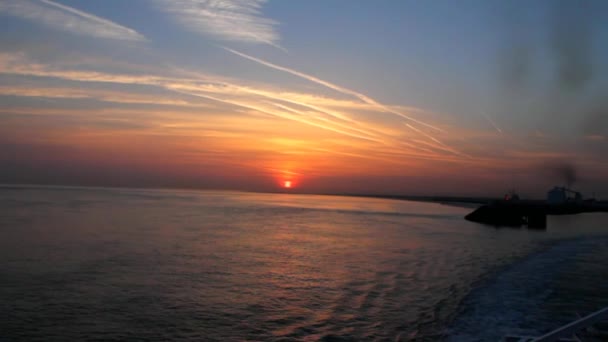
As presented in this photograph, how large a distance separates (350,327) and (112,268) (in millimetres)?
13761

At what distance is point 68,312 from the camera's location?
1468 cm

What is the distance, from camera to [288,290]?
1909cm

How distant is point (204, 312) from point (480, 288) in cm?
1227

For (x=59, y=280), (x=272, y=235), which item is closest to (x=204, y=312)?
(x=59, y=280)

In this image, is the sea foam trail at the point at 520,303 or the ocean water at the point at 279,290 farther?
the sea foam trail at the point at 520,303

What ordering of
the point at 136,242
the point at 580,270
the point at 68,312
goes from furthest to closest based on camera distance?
the point at 136,242 < the point at 580,270 < the point at 68,312

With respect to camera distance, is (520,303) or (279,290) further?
(279,290)

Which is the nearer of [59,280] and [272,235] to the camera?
[59,280]

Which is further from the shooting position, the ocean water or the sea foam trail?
the sea foam trail

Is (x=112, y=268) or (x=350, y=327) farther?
(x=112, y=268)

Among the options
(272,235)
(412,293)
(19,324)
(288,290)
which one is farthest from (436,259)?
(19,324)

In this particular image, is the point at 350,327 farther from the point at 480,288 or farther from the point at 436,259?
the point at 436,259

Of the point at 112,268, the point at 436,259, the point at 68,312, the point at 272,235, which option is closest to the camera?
the point at 68,312

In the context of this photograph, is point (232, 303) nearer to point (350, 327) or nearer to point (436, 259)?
point (350, 327)
